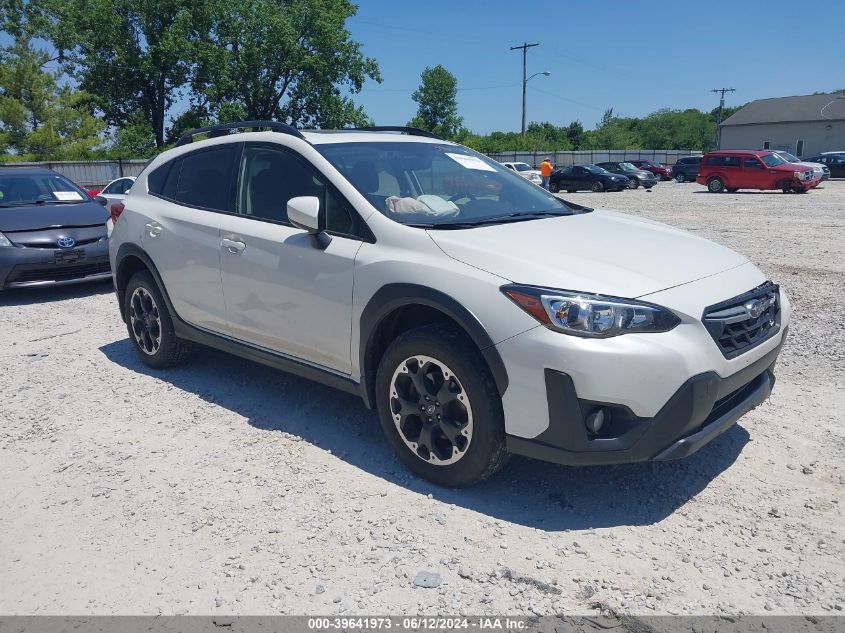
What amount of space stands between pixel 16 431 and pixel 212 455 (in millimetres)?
1446

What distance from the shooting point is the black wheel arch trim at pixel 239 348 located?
397cm

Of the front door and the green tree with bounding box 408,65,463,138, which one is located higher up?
the green tree with bounding box 408,65,463,138

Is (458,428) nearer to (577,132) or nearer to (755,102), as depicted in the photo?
(755,102)

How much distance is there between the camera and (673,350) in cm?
295

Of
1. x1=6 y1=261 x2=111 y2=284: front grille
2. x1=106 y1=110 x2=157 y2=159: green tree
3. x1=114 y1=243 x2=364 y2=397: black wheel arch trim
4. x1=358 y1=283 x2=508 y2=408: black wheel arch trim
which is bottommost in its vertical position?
x1=6 y1=261 x2=111 y2=284: front grille

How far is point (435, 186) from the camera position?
424 centimetres

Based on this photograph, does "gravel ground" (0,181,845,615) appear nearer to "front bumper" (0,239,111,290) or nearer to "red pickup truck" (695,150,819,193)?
"front bumper" (0,239,111,290)

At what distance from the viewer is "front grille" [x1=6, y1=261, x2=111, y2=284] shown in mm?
8078

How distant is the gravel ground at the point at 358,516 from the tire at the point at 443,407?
0.60 feet

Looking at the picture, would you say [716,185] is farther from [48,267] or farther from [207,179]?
[207,179]

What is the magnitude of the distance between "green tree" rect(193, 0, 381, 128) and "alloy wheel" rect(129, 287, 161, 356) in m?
40.4

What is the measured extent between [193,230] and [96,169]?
30.8 metres

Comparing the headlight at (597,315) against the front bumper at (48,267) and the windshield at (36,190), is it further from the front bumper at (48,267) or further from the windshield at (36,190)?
the windshield at (36,190)

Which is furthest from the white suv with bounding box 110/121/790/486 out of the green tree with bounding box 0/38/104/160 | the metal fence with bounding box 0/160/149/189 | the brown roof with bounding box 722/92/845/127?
the brown roof with bounding box 722/92/845/127
